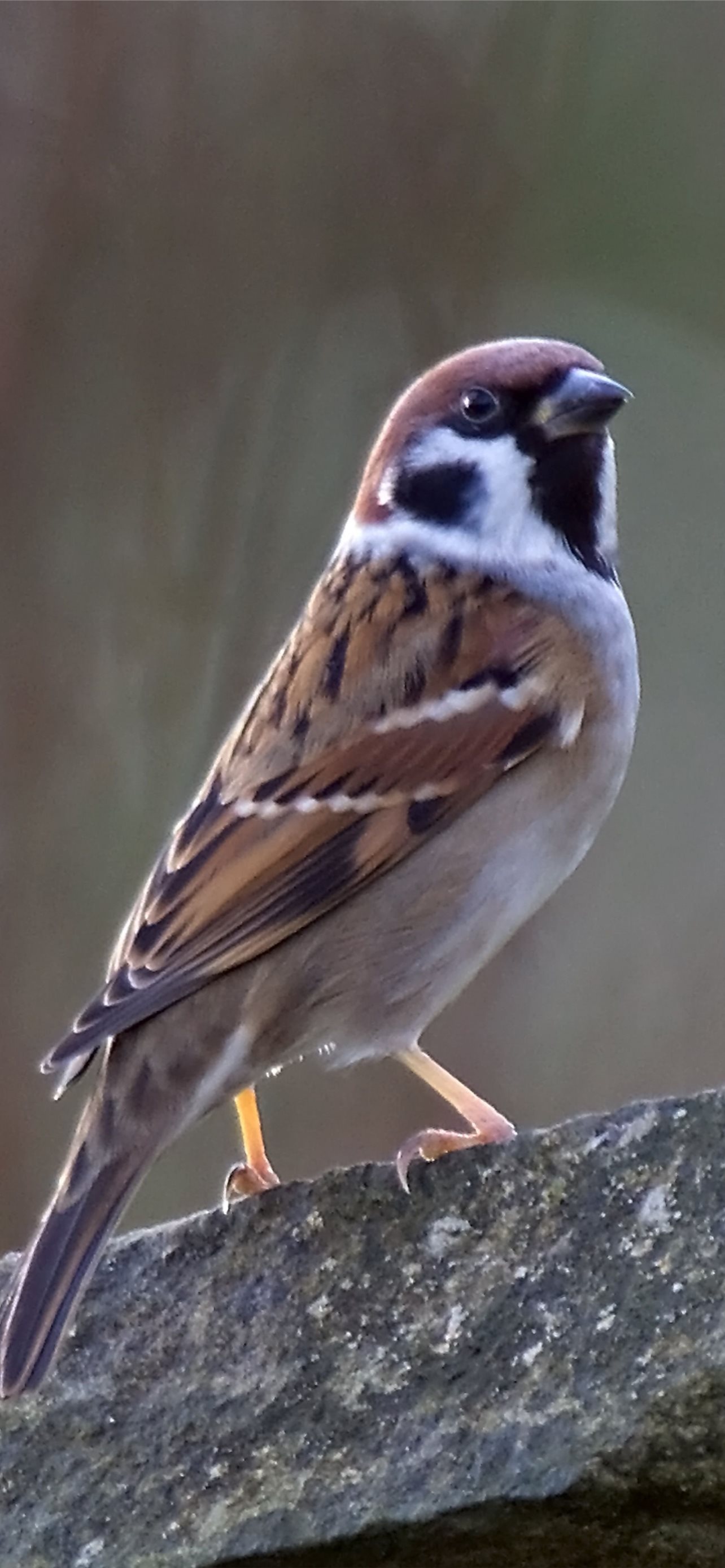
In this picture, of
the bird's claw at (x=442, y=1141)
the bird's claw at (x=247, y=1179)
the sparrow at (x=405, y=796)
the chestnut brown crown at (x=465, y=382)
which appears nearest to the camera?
the bird's claw at (x=442, y=1141)

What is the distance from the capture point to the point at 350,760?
8.16 ft

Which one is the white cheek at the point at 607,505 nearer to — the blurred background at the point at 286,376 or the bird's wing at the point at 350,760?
the bird's wing at the point at 350,760

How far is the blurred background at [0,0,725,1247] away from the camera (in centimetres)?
457

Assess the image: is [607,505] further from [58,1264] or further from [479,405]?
[58,1264]

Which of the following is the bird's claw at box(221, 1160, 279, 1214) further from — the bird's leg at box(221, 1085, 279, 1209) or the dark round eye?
the dark round eye

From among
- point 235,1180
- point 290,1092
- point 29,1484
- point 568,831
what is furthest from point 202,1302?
point 290,1092

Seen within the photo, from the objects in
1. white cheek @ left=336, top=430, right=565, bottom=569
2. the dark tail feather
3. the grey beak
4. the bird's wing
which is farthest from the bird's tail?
the grey beak

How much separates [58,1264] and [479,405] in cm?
134

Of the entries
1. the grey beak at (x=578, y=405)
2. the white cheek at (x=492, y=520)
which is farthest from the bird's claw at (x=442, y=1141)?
the grey beak at (x=578, y=405)

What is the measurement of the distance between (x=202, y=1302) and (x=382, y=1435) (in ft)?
1.00

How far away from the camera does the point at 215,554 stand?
465 centimetres

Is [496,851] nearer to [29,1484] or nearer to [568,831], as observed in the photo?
[568,831]

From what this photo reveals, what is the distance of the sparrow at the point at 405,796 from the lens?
2271 mm

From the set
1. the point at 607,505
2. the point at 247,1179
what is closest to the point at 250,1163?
the point at 247,1179
